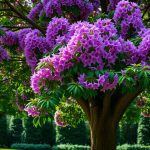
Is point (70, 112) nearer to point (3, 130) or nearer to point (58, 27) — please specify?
point (58, 27)

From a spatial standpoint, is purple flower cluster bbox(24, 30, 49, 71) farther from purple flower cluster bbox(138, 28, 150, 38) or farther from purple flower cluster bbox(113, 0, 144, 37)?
purple flower cluster bbox(138, 28, 150, 38)

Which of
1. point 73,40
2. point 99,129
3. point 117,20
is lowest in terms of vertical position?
point 99,129

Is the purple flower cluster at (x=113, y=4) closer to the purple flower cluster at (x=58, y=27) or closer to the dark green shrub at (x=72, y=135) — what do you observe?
the purple flower cluster at (x=58, y=27)

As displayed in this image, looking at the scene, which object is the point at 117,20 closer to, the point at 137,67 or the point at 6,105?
the point at 137,67

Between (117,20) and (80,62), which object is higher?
(117,20)

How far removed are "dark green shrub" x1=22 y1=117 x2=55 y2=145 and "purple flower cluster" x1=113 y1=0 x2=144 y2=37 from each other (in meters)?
22.3

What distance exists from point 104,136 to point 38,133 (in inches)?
813

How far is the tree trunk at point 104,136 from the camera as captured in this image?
846 cm

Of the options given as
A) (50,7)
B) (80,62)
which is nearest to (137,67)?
(80,62)

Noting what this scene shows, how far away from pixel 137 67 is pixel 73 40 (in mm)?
931

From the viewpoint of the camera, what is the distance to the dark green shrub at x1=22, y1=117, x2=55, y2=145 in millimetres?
28703

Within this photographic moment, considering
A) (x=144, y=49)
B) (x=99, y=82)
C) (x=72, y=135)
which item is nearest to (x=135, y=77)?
(x=99, y=82)

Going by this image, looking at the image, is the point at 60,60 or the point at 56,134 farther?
the point at 56,134

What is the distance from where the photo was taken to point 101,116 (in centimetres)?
848
